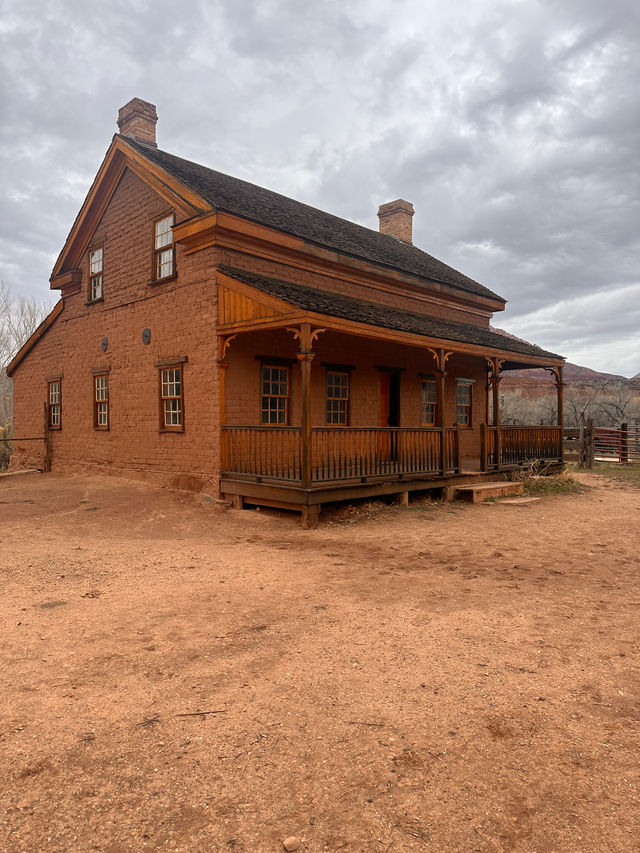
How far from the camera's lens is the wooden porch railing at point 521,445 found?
47.9 ft

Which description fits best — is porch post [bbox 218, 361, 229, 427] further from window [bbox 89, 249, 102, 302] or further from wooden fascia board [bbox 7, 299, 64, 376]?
wooden fascia board [bbox 7, 299, 64, 376]

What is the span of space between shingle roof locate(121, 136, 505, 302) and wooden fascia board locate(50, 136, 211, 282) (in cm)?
19

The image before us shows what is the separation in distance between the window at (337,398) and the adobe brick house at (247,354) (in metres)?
0.04

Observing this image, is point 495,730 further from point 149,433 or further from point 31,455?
point 31,455

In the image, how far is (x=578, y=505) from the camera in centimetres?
1223

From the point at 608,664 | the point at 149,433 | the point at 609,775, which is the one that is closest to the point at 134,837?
the point at 609,775

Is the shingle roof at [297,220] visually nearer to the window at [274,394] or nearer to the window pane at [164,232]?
the window pane at [164,232]

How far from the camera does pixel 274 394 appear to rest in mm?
12438

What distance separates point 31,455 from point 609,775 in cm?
1950

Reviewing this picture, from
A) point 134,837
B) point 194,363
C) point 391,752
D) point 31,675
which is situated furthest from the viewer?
point 194,363

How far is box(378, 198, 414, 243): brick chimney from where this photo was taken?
23266 millimetres

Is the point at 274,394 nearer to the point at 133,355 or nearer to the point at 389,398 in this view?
the point at 133,355

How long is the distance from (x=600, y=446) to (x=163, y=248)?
19.7 m

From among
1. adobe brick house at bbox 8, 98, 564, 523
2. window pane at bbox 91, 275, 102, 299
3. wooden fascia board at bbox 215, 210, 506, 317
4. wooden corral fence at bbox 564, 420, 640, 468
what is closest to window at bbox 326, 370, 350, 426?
adobe brick house at bbox 8, 98, 564, 523
